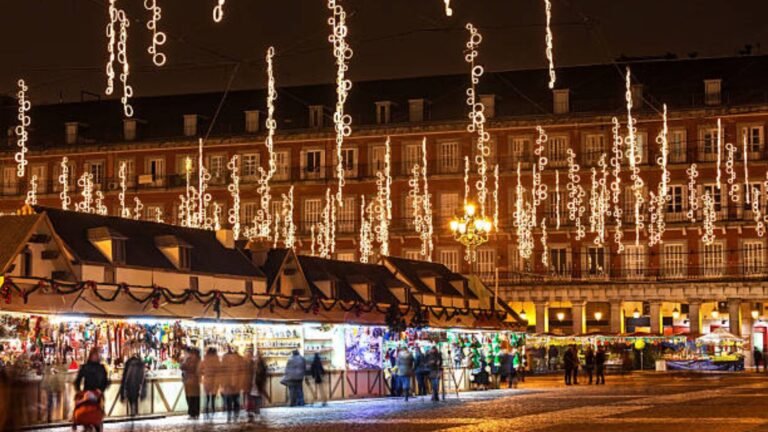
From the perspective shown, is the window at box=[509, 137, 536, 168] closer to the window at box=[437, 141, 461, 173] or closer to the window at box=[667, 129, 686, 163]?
the window at box=[437, 141, 461, 173]

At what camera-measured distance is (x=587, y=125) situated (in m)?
70.2

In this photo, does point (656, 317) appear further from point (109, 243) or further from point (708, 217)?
point (109, 243)

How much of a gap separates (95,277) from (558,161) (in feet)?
151

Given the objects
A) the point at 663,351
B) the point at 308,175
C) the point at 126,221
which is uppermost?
the point at 308,175

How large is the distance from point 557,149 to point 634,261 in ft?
22.6

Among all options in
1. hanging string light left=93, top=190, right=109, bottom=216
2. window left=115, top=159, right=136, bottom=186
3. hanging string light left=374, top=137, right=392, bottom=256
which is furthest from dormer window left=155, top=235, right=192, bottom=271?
window left=115, top=159, right=136, bottom=186

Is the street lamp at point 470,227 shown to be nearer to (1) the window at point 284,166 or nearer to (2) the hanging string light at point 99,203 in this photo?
(1) the window at point 284,166

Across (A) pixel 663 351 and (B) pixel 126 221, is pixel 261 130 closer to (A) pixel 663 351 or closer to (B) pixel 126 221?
(A) pixel 663 351

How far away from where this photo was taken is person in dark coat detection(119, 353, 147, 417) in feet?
84.0

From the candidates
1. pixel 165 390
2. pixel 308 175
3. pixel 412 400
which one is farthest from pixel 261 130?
pixel 165 390

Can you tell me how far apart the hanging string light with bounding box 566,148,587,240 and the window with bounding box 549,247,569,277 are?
1.44 metres

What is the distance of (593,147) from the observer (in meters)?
70.2

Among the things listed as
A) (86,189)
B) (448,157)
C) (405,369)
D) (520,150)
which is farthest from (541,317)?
(405,369)

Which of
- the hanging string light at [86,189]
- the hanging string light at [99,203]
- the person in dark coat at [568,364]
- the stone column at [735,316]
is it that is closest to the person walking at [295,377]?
the person in dark coat at [568,364]
